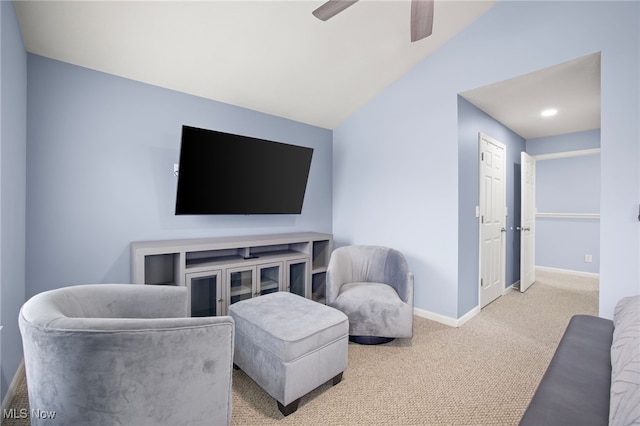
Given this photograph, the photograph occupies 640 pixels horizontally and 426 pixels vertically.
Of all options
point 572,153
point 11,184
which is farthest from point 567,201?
point 11,184

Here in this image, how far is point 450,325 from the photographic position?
2834mm

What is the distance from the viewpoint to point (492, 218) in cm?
346

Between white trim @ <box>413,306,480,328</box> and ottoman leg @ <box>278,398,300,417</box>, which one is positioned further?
white trim @ <box>413,306,480,328</box>

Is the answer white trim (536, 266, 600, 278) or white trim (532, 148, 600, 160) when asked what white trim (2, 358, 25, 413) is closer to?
white trim (532, 148, 600, 160)

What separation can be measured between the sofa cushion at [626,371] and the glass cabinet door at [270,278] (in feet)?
7.60

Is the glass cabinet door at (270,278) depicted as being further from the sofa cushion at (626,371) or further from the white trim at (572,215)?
the white trim at (572,215)

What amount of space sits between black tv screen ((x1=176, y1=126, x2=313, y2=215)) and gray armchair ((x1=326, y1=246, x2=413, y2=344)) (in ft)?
3.13

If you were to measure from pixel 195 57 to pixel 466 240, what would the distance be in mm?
2996

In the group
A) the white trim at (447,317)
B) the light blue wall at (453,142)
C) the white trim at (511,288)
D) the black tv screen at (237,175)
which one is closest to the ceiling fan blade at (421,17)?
the light blue wall at (453,142)

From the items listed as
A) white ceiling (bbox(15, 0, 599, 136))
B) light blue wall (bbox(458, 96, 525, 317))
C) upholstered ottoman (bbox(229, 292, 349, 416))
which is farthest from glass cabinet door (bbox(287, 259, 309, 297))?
white ceiling (bbox(15, 0, 599, 136))

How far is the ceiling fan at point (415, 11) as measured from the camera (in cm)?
166

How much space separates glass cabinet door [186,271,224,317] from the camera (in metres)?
2.43

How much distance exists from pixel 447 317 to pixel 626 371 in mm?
2077

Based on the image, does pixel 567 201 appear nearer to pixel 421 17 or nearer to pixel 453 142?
pixel 453 142
